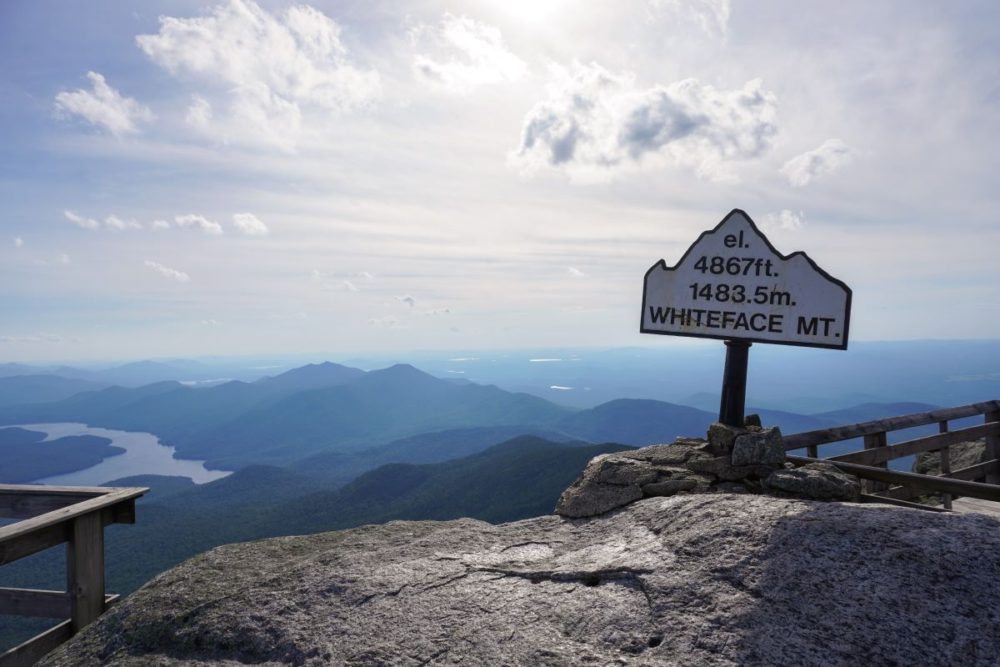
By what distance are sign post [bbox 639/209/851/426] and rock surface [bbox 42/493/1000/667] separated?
7.76ft

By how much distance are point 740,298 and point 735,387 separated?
119 centimetres

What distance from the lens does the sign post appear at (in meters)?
6.69

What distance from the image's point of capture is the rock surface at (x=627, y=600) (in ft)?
11.5

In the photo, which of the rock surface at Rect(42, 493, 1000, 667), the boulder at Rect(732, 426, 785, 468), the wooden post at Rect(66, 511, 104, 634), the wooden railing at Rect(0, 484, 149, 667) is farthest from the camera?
the boulder at Rect(732, 426, 785, 468)

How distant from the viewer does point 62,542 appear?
5.57m

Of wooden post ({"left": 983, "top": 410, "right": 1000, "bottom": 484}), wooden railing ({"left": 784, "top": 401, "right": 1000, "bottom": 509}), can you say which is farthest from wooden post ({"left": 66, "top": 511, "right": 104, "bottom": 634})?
wooden post ({"left": 983, "top": 410, "right": 1000, "bottom": 484})

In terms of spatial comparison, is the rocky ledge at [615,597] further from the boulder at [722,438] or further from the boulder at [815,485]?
the boulder at [722,438]

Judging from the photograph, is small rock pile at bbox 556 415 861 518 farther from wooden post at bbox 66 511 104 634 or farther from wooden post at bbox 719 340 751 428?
wooden post at bbox 66 511 104 634

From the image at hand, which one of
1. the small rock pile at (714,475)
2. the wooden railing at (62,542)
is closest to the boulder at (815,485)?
the small rock pile at (714,475)

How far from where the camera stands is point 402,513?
144m

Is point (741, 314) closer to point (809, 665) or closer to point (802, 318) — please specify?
point (802, 318)

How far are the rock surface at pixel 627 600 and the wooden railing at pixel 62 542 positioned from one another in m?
0.97

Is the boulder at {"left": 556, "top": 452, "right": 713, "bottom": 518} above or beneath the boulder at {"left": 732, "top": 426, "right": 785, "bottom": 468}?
beneath

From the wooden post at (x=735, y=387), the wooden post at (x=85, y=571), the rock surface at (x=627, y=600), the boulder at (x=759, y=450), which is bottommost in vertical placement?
the wooden post at (x=85, y=571)
